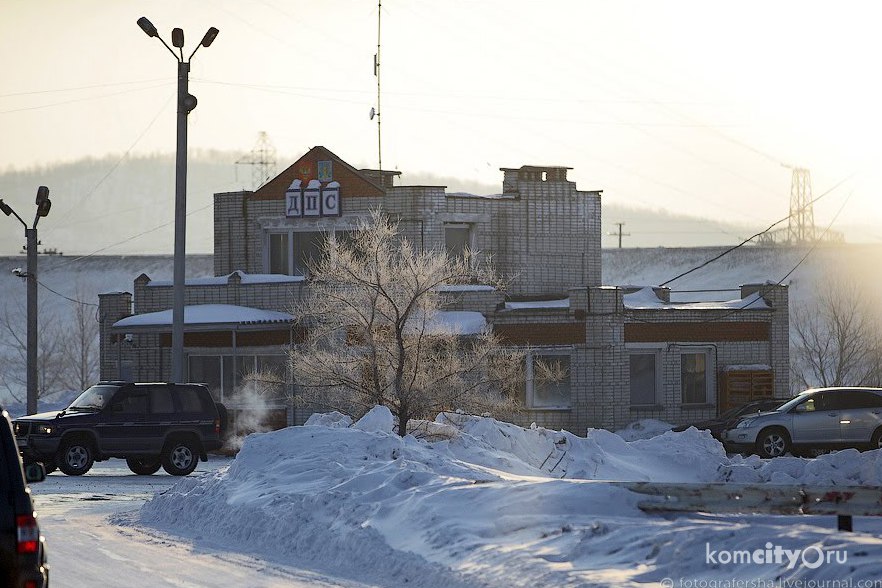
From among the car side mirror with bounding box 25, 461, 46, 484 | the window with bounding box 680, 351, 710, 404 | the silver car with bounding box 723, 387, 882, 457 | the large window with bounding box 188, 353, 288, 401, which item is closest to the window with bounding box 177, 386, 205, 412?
the large window with bounding box 188, 353, 288, 401

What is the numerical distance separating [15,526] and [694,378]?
114 ft

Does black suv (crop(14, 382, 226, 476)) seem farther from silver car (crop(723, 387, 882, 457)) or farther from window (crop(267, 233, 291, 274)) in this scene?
window (crop(267, 233, 291, 274))

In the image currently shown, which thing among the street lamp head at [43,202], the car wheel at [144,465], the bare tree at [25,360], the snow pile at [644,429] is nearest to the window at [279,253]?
the street lamp head at [43,202]

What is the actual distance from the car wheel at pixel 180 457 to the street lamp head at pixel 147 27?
8.68 metres

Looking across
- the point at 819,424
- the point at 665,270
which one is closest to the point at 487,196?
the point at 819,424

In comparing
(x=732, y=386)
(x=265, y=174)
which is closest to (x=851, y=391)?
(x=732, y=386)

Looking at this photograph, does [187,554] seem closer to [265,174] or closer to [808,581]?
[808,581]

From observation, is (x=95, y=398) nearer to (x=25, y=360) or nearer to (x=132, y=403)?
(x=132, y=403)

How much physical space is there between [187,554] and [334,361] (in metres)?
13.9

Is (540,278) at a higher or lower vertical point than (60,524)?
higher

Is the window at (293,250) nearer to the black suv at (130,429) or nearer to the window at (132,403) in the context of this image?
the black suv at (130,429)

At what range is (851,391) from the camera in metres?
32.6

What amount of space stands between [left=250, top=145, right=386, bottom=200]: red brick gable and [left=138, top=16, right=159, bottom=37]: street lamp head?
13.6m

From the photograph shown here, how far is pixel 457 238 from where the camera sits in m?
44.3
